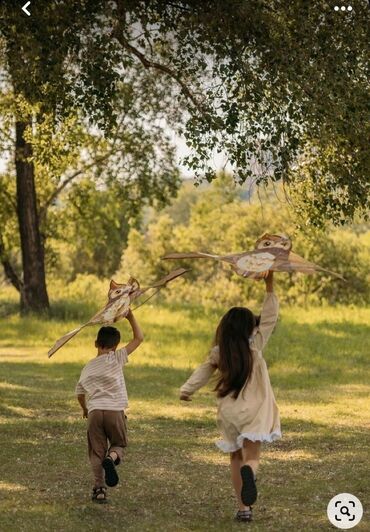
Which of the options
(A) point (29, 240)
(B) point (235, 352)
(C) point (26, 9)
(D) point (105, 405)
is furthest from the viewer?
(A) point (29, 240)

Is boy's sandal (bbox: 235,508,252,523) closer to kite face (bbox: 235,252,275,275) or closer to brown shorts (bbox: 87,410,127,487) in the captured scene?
brown shorts (bbox: 87,410,127,487)

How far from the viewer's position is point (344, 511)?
1014 cm

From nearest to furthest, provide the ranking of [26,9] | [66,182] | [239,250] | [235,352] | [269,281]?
1. [235,352]
2. [269,281]
3. [26,9]
4. [66,182]
5. [239,250]

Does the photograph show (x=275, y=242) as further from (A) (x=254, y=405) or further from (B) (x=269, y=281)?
(A) (x=254, y=405)

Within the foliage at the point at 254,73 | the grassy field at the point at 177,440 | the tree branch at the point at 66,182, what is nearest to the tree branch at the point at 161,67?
the foliage at the point at 254,73

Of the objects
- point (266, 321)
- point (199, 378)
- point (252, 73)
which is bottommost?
point (199, 378)

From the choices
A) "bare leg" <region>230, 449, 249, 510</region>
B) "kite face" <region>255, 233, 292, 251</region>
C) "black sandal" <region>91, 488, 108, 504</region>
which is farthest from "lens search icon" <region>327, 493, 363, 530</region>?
"kite face" <region>255, 233, 292, 251</region>

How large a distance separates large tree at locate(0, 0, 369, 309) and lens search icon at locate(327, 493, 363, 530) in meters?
5.99

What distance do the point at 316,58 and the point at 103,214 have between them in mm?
28142

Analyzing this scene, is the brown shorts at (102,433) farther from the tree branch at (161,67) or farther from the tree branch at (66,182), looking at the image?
the tree branch at (66,182)

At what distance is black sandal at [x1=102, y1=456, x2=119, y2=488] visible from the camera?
988 centimetres

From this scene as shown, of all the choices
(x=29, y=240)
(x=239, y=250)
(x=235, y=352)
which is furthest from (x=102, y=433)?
(x=239, y=250)

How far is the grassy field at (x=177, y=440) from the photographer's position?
10141 mm

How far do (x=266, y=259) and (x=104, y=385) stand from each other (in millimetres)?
1974
